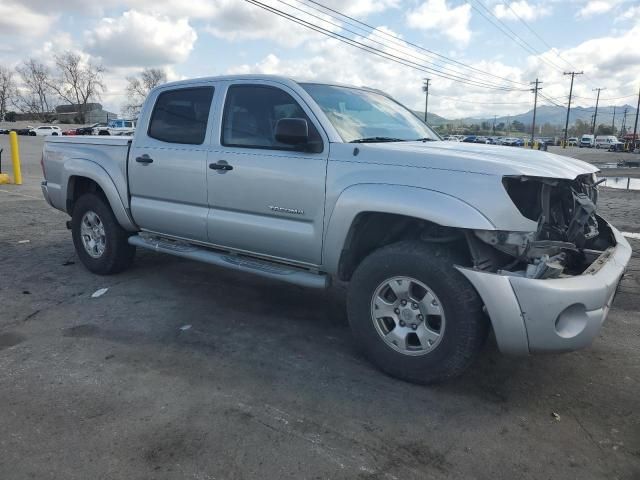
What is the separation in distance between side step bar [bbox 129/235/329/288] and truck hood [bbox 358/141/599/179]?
0.99 meters

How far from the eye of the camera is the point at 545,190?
3.19 metres

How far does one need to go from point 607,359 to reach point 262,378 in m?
2.55

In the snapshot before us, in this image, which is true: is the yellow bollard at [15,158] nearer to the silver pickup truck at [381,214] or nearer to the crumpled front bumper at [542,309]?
the silver pickup truck at [381,214]

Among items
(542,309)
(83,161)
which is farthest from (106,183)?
(542,309)

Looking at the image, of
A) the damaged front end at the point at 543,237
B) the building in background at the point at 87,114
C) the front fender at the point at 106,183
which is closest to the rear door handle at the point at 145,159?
the front fender at the point at 106,183

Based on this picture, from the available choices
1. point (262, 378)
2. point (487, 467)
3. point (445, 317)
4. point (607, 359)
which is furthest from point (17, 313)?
point (607, 359)

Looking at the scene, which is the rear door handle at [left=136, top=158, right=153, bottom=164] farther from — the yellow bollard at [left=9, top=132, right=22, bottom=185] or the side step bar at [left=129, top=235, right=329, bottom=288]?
the yellow bollard at [left=9, top=132, right=22, bottom=185]

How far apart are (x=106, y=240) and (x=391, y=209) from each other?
140 inches

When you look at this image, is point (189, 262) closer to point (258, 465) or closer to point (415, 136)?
point (415, 136)

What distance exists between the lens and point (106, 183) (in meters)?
5.32

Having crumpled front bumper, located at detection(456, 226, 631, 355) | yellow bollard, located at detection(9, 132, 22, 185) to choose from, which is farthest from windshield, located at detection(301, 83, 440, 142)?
yellow bollard, located at detection(9, 132, 22, 185)

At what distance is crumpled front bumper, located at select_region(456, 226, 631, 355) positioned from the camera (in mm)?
2891

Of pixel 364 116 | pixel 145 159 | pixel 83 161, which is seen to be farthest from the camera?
pixel 83 161

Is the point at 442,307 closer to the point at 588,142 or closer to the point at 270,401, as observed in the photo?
the point at 270,401
